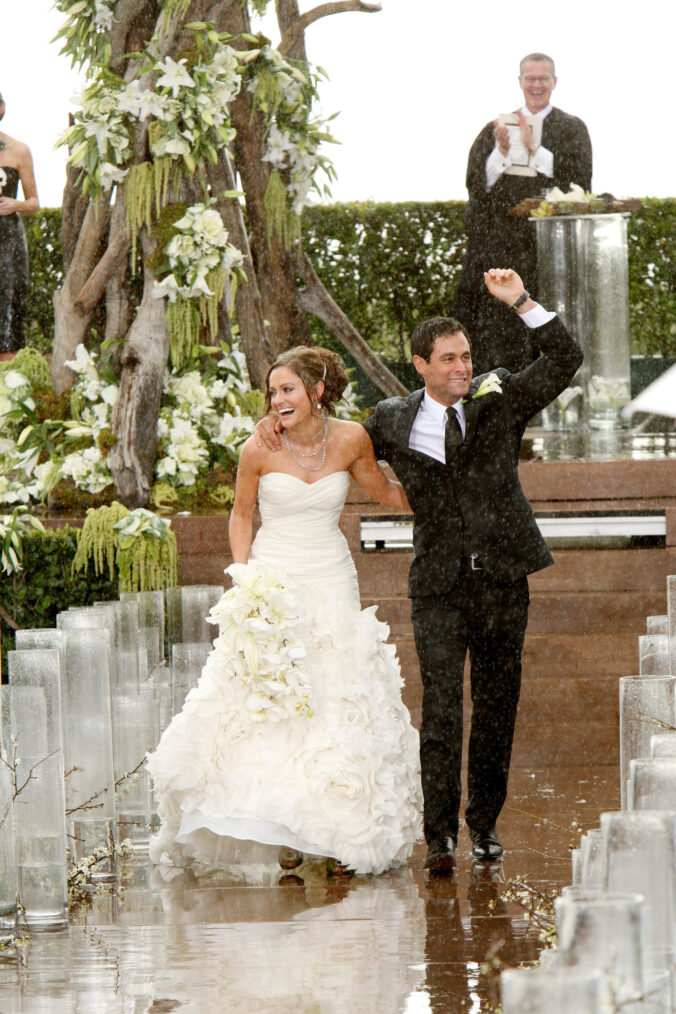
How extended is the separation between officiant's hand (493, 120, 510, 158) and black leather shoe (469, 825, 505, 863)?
602 centimetres

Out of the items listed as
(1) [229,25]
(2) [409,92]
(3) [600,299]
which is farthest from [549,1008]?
(2) [409,92]

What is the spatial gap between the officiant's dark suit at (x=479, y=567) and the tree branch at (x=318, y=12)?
5.43 m

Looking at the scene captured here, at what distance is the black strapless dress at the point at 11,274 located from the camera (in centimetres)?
1001

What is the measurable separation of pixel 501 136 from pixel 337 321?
1805 mm

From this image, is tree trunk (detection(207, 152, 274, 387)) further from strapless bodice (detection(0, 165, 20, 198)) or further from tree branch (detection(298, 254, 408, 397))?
strapless bodice (detection(0, 165, 20, 198))

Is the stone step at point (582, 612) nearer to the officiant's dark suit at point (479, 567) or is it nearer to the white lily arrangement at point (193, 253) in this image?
the officiant's dark suit at point (479, 567)

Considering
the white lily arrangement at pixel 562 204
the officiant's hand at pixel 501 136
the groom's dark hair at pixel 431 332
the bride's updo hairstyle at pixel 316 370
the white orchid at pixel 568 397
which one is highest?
the officiant's hand at pixel 501 136

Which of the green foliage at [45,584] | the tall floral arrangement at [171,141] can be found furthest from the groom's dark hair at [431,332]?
the tall floral arrangement at [171,141]

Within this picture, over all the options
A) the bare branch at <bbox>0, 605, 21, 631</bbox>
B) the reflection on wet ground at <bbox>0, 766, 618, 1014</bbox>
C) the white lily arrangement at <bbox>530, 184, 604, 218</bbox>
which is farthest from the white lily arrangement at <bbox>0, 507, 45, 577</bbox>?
the white lily arrangement at <bbox>530, 184, 604, 218</bbox>

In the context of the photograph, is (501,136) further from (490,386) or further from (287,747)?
(287,747)

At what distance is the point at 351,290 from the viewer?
13.7 metres

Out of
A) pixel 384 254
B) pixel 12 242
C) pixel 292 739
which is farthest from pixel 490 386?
pixel 384 254

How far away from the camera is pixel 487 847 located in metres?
4.77

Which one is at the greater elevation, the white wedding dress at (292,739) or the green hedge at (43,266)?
the green hedge at (43,266)
